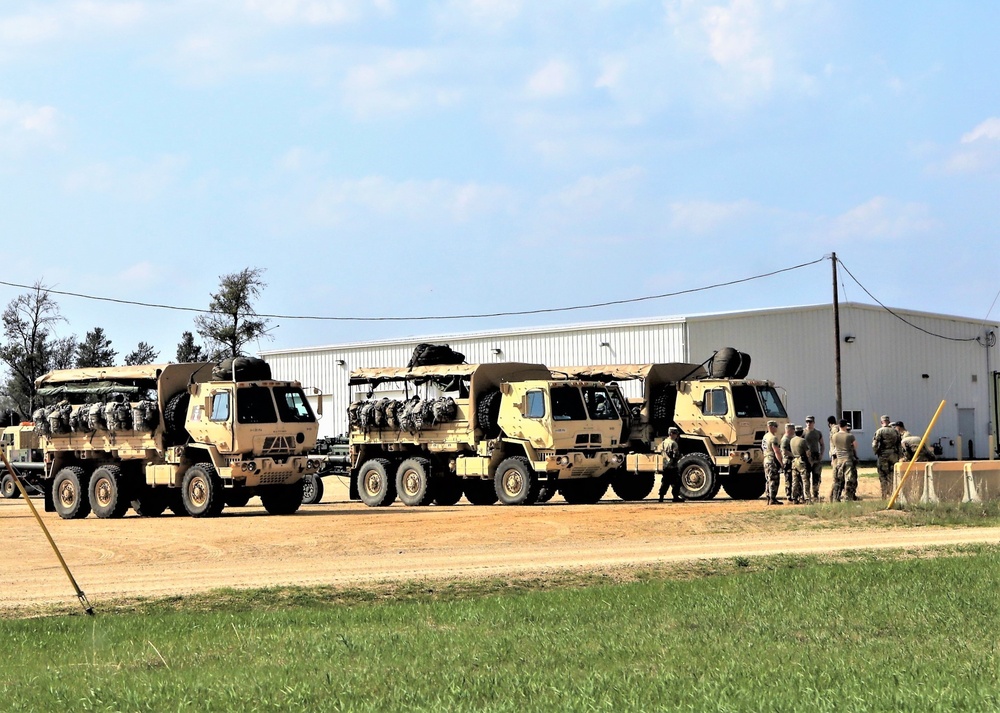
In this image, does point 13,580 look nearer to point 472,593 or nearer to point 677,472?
point 472,593

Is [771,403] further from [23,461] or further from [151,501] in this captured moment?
[23,461]

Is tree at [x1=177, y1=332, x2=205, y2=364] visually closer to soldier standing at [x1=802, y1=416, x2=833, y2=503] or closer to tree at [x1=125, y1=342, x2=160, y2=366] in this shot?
tree at [x1=125, y1=342, x2=160, y2=366]

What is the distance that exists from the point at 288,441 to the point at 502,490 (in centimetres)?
486

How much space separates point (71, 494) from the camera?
27.9 meters

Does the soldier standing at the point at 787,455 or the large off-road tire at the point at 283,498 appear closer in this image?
the soldier standing at the point at 787,455

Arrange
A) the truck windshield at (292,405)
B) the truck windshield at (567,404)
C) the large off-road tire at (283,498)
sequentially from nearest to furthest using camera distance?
the truck windshield at (292,405) → the large off-road tire at (283,498) → the truck windshield at (567,404)

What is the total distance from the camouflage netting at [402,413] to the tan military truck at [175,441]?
9.50ft

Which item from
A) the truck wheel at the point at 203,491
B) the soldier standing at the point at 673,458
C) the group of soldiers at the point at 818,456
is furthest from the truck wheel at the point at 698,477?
the truck wheel at the point at 203,491

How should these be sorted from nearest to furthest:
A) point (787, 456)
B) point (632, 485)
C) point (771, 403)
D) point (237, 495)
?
point (787, 456)
point (237, 495)
point (771, 403)
point (632, 485)

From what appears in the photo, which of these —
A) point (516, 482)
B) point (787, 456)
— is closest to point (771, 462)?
point (787, 456)

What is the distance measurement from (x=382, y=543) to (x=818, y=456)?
32.4 feet

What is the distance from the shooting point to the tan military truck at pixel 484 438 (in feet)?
92.5

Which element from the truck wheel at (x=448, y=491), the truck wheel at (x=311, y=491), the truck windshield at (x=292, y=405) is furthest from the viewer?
the truck wheel at (x=311, y=491)

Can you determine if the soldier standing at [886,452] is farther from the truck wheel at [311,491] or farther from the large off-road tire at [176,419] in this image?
the large off-road tire at [176,419]
